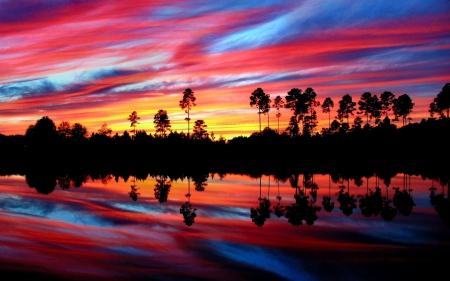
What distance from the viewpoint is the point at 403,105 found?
313 ft

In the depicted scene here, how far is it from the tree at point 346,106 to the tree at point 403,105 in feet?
30.7

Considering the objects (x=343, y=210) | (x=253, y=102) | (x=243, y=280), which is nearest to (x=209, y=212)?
(x=343, y=210)

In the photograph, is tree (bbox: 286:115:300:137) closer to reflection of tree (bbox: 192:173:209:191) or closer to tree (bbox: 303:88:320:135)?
tree (bbox: 303:88:320:135)

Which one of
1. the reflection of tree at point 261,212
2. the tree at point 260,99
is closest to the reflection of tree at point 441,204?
the reflection of tree at point 261,212

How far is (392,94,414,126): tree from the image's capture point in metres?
95.4

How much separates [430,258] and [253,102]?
266 ft

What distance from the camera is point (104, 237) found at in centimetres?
1394

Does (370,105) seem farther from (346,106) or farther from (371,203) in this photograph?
(371,203)

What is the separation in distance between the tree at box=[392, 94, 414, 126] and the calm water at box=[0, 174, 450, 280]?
79.8 meters

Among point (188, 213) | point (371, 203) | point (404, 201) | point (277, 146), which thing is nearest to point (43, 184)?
point (188, 213)

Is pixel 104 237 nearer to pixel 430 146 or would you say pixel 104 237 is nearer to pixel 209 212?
pixel 209 212

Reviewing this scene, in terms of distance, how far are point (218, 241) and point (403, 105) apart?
9243 cm

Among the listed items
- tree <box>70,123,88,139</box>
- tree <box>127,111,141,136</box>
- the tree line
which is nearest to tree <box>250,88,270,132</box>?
the tree line

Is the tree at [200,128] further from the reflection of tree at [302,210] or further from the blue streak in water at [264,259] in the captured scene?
the blue streak in water at [264,259]
